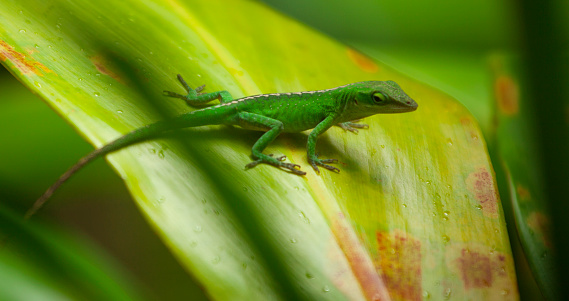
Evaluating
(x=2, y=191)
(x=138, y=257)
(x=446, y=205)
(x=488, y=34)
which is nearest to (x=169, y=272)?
(x=138, y=257)

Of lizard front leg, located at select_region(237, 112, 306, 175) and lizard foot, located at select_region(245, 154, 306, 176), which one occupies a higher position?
lizard front leg, located at select_region(237, 112, 306, 175)

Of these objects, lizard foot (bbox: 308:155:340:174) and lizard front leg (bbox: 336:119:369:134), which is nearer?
lizard foot (bbox: 308:155:340:174)

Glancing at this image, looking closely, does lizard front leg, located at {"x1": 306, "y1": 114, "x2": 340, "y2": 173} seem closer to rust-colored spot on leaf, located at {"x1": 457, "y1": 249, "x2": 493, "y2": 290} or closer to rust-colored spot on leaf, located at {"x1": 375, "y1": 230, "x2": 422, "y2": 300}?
rust-colored spot on leaf, located at {"x1": 375, "y1": 230, "x2": 422, "y2": 300}

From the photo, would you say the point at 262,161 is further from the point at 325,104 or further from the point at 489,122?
the point at 489,122

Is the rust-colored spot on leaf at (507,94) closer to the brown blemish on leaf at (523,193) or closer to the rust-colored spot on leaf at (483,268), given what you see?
the brown blemish on leaf at (523,193)

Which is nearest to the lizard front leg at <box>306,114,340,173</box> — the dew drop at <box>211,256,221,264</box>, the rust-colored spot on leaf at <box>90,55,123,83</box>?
the dew drop at <box>211,256,221,264</box>

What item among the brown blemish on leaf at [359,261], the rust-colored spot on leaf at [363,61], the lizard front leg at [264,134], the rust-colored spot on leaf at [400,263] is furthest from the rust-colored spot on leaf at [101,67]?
the rust-colored spot on leaf at [363,61]

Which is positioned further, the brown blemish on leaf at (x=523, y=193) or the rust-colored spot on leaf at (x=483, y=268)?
the brown blemish on leaf at (x=523, y=193)
